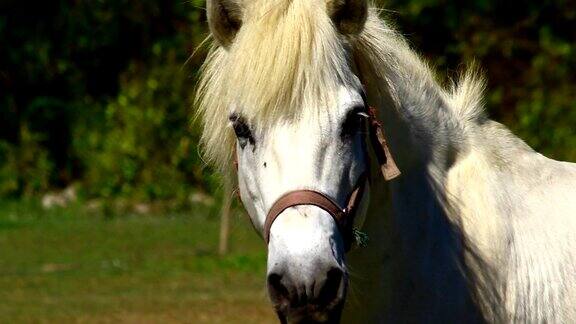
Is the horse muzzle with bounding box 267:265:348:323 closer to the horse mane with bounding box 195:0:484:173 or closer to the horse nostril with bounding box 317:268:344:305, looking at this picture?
the horse nostril with bounding box 317:268:344:305

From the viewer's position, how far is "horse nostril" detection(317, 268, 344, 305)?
11.9 feet

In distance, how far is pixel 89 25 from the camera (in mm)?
23234

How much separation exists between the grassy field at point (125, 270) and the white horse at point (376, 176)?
15.4 feet

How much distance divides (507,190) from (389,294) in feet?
1.84

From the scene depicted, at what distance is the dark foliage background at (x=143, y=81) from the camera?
62.4ft

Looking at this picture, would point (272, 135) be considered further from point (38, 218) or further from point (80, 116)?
point (80, 116)

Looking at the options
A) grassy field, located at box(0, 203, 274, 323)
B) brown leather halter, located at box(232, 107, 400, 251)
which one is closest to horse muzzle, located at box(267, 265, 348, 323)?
brown leather halter, located at box(232, 107, 400, 251)

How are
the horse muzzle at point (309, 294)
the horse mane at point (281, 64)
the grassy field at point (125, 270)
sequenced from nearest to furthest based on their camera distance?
the horse muzzle at point (309, 294)
the horse mane at point (281, 64)
the grassy field at point (125, 270)

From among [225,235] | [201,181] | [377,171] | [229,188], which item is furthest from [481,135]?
[201,181]

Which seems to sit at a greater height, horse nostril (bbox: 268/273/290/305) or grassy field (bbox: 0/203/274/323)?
horse nostril (bbox: 268/273/290/305)

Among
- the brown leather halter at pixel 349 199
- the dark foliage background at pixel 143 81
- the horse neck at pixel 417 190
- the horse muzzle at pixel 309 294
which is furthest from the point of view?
the dark foliage background at pixel 143 81

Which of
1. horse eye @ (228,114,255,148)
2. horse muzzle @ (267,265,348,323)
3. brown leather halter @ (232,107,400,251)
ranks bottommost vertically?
horse muzzle @ (267,265,348,323)

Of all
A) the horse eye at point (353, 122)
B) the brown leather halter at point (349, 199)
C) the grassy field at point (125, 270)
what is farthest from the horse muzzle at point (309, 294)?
the grassy field at point (125, 270)

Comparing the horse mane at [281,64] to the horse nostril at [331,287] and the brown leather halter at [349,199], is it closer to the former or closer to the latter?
the brown leather halter at [349,199]
